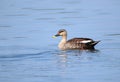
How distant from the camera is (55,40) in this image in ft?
92.7

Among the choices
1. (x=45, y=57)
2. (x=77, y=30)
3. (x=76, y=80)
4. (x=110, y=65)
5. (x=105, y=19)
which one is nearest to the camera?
(x=76, y=80)

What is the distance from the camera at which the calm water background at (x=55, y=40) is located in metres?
20.5

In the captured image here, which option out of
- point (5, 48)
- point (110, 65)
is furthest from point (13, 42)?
point (110, 65)

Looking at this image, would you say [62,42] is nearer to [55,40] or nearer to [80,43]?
[80,43]

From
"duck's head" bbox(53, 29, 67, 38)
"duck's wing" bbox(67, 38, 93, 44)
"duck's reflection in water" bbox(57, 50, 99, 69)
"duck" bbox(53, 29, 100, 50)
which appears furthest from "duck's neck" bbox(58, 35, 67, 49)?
"duck's reflection in water" bbox(57, 50, 99, 69)

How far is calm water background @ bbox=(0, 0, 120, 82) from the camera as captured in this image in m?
20.5

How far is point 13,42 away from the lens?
87.3 feet

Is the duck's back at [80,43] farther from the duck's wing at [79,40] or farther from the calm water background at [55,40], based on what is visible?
the calm water background at [55,40]

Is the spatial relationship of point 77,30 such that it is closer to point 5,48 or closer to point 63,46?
point 63,46

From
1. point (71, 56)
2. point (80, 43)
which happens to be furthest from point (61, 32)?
point (71, 56)

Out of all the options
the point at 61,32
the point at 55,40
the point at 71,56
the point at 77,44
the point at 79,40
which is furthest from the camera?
the point at 55,40

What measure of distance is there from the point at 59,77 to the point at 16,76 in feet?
4.00

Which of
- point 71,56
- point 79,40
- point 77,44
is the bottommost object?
point 71,56

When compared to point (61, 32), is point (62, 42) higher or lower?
lower
